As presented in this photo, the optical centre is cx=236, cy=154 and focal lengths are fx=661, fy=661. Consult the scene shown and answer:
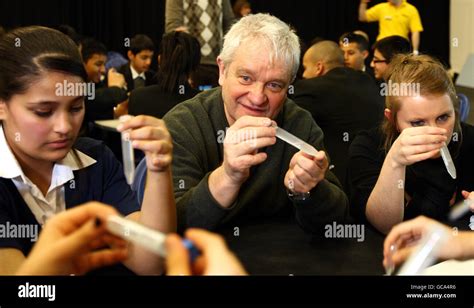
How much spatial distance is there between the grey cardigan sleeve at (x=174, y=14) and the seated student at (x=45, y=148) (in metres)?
1.17

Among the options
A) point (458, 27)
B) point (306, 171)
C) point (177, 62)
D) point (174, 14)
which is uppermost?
point (458, 27)

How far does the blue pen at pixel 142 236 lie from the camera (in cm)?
46

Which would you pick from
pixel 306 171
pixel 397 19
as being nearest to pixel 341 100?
pixel 306 171

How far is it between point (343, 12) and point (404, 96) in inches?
203

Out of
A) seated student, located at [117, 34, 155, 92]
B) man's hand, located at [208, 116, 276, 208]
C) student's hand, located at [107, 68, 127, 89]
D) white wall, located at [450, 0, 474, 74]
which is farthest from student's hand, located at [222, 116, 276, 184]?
white wall, located at [450, 0, 474, 74]

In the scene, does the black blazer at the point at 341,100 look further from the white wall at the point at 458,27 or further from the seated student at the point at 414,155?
the white wall at the point at 458,27

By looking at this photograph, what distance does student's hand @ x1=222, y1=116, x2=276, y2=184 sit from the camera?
84 cm

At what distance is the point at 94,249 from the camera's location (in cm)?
57

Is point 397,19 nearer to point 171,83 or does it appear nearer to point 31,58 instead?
point 171,83

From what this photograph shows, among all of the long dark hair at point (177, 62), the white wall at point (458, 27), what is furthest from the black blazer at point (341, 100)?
the white wall at point (458, 27)

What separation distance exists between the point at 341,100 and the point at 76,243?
1.40 m

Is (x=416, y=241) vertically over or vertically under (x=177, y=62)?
under

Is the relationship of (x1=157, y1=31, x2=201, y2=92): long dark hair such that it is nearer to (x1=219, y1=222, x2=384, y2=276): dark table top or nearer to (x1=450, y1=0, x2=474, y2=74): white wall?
(x1=219, y1=222, x2=384, y2=276): dark table top

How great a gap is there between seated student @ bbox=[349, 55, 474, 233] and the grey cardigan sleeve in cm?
103
